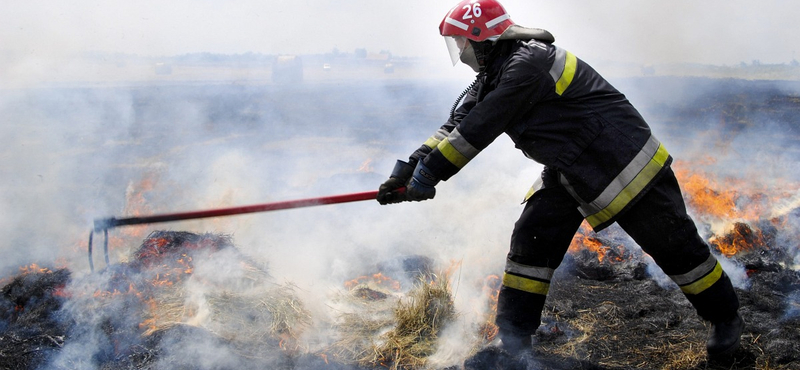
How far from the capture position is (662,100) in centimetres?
1405

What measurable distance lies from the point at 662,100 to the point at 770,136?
14.0 ft

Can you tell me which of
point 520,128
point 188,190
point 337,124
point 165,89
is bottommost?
point 165,89

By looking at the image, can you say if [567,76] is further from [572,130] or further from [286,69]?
[286,69]

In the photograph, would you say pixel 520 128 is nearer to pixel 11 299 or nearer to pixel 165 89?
pixel 11 299

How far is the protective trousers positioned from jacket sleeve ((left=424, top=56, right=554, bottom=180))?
50 cm

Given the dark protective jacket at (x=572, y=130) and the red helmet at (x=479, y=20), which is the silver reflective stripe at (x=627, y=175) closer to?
the dark protective jacket at (x=572, y=130)

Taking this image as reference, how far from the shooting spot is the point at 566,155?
2637 mm

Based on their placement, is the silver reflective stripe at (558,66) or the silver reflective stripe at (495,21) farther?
the silver reflective stripe at (495,21)

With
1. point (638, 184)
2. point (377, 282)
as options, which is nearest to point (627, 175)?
point (638, 184)

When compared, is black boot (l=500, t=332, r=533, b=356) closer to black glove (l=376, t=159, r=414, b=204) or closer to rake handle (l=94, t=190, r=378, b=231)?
black glove (l=376, t=159, r=414, b=204)

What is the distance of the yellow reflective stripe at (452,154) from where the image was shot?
265 centimetres

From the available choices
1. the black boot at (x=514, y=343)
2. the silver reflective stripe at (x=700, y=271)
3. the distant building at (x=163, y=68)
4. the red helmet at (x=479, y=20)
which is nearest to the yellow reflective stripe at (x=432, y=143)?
the red helmet at (x=479, y=20)

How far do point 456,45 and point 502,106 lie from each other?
55 cm

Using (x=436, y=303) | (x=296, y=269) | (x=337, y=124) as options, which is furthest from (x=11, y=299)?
(x=337, y=124)
